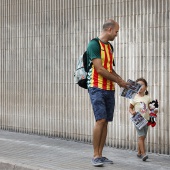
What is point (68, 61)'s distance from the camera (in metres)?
9.95

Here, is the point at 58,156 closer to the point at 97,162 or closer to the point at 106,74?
the point at 97,162

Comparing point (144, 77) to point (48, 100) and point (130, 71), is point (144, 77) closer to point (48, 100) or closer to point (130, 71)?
point (130, 71)

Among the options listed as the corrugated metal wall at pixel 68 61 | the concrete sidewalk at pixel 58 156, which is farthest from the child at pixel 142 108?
the corrugated metal wall at pixel 68 61

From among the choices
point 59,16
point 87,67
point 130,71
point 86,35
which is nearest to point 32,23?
point 59,16

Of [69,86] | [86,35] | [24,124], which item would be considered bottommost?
[24,124]

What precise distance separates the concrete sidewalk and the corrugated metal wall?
0.41 m

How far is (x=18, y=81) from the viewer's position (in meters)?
11.1

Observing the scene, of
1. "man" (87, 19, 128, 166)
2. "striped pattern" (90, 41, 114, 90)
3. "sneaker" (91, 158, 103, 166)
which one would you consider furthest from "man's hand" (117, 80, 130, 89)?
"sneaker" (91, 158, 103, 166)

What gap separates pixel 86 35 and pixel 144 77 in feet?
5.35

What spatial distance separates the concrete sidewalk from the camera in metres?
7.23

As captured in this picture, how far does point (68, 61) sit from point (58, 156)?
247 cm

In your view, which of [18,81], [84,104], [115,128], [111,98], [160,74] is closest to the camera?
[111,98]

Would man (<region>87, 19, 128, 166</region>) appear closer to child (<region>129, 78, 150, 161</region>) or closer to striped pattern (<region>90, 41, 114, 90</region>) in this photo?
striped pattern (<region>90, 41, 114, 90</region>)

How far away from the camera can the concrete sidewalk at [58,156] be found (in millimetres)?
7227
